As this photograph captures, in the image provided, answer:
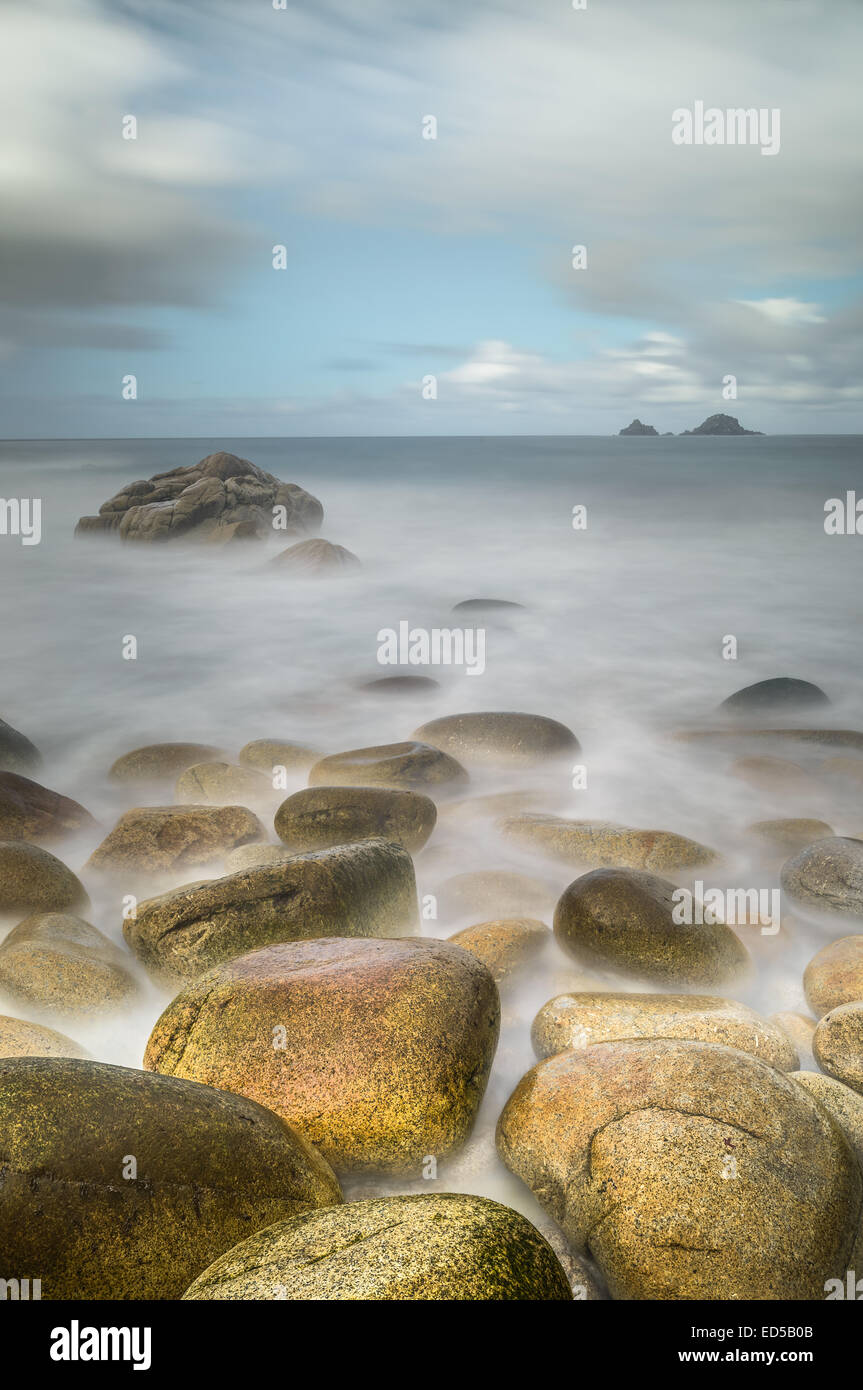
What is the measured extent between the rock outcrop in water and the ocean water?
20.9 inches

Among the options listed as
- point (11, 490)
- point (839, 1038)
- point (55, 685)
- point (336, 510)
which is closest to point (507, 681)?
point (55, 685)

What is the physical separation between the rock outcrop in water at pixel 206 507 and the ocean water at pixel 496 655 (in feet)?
1.74

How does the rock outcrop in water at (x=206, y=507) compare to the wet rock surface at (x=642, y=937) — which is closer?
the wet rock surface at (x=642, y=937)

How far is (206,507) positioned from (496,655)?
8.46 metres

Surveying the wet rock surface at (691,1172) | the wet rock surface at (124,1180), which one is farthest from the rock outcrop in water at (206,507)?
the wet rock surface at (124,1180)

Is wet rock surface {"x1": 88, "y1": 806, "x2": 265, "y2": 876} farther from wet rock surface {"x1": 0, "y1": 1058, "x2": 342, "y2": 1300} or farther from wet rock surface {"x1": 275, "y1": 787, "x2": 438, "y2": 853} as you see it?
wet rock surface {"x1": 0, "y1": 1058, "x2": 342, "y2": 1300}

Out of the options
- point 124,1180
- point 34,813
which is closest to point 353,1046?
point 124,1180

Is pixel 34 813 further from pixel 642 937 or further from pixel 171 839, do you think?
pixel 642 937

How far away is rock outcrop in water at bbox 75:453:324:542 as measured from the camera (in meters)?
16.7

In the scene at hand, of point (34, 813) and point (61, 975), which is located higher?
point (34, 813)

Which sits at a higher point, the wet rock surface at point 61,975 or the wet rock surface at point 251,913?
the wet rock surface at point 251,913

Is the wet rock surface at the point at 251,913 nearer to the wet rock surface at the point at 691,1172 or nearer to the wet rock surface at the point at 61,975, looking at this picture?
the wet rock surface at the point at 61,975

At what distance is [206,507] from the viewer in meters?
17.1

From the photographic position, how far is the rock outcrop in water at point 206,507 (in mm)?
16672
